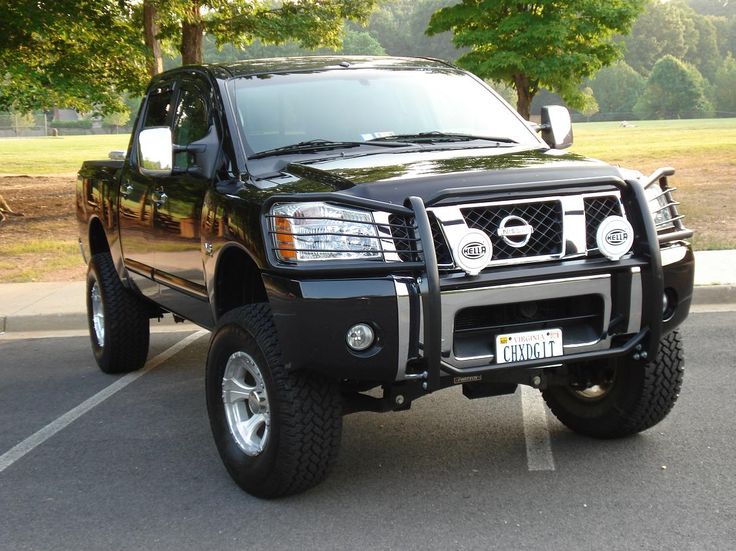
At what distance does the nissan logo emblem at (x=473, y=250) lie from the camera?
4262mm

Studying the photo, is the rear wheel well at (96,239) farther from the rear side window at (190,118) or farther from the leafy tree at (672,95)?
the leafy tree at (672,95)

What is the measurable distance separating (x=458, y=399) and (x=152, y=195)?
2279 millimetres

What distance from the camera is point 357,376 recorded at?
4.33 metres

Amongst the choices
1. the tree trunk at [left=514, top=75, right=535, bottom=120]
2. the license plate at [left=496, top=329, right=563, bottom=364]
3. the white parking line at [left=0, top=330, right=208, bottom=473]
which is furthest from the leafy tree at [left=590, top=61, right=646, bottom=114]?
the license plate at [left=496, top=329, right=563, bottom=364]

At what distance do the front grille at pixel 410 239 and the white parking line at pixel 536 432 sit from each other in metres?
1.37

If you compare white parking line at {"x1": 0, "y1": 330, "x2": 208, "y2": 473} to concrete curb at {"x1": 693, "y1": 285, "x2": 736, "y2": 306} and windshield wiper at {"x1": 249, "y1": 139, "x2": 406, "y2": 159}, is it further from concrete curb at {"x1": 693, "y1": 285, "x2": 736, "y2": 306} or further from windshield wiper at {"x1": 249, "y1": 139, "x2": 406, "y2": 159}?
concrete curb at {"x1": 693, "y1": 285, "x2": 736, "y2": 306}

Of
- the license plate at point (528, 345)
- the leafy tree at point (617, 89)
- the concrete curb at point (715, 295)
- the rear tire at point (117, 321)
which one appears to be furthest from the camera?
the leafy tree at point (617, 89)

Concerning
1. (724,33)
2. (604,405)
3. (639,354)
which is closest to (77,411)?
(604,405)

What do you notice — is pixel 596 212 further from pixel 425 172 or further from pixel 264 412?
pixel 264 412

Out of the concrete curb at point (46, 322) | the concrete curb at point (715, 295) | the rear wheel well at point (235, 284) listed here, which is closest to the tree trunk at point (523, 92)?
the concrete curb at point (715, 295)

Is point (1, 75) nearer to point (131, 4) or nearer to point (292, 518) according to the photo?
point (131, 4)

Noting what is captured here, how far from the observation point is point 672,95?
4697 inches

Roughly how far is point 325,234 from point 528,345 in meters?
1.00

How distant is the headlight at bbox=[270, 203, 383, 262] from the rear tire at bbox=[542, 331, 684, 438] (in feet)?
5.20
